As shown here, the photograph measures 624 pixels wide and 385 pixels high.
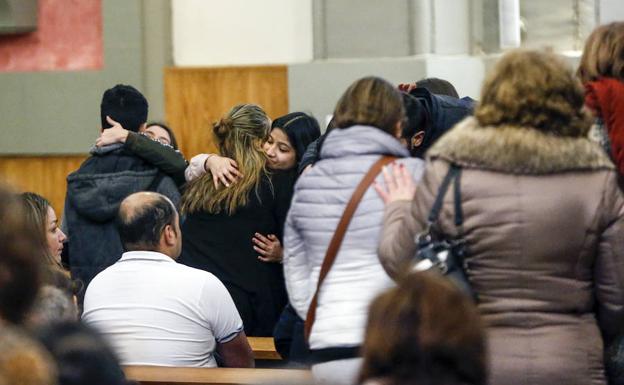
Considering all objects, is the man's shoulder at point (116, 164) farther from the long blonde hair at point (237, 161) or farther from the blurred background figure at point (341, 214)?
the blurred background figure at point (341, 214)

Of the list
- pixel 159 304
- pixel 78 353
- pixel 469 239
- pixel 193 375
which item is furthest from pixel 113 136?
pixel 78 353

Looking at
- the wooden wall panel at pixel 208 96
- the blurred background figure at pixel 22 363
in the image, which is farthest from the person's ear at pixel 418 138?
the wooden wall panel at pixel 208 96

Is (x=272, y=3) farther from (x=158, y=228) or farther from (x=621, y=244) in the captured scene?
(x=621, y=244)

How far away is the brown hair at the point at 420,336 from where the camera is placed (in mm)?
3230

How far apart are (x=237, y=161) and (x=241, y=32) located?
2988 millimetres

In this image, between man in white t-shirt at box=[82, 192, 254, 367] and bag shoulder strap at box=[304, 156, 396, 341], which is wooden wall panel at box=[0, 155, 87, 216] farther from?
bag shoulder strap at box=[304, 156, 396, 341]

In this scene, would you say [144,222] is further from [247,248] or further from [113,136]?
[113,136]

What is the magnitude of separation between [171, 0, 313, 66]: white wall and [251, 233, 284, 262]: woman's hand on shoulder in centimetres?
301

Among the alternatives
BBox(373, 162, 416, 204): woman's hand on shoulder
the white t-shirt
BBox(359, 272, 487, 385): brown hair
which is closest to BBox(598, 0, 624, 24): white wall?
the white t-shirt

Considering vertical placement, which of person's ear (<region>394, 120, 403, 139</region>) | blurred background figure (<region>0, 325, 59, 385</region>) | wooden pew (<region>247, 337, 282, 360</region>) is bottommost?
wooden pew (<region>247, 337, 282, 360</region>)

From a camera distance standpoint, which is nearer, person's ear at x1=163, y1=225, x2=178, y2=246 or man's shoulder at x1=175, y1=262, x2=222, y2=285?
man's shoulder at x1=175, y1=262, x2=222, y2=285

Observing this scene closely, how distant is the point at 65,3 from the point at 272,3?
4.65 feet

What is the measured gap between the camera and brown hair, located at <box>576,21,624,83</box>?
482 centimetres

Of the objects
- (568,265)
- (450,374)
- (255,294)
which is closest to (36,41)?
(255,294)
